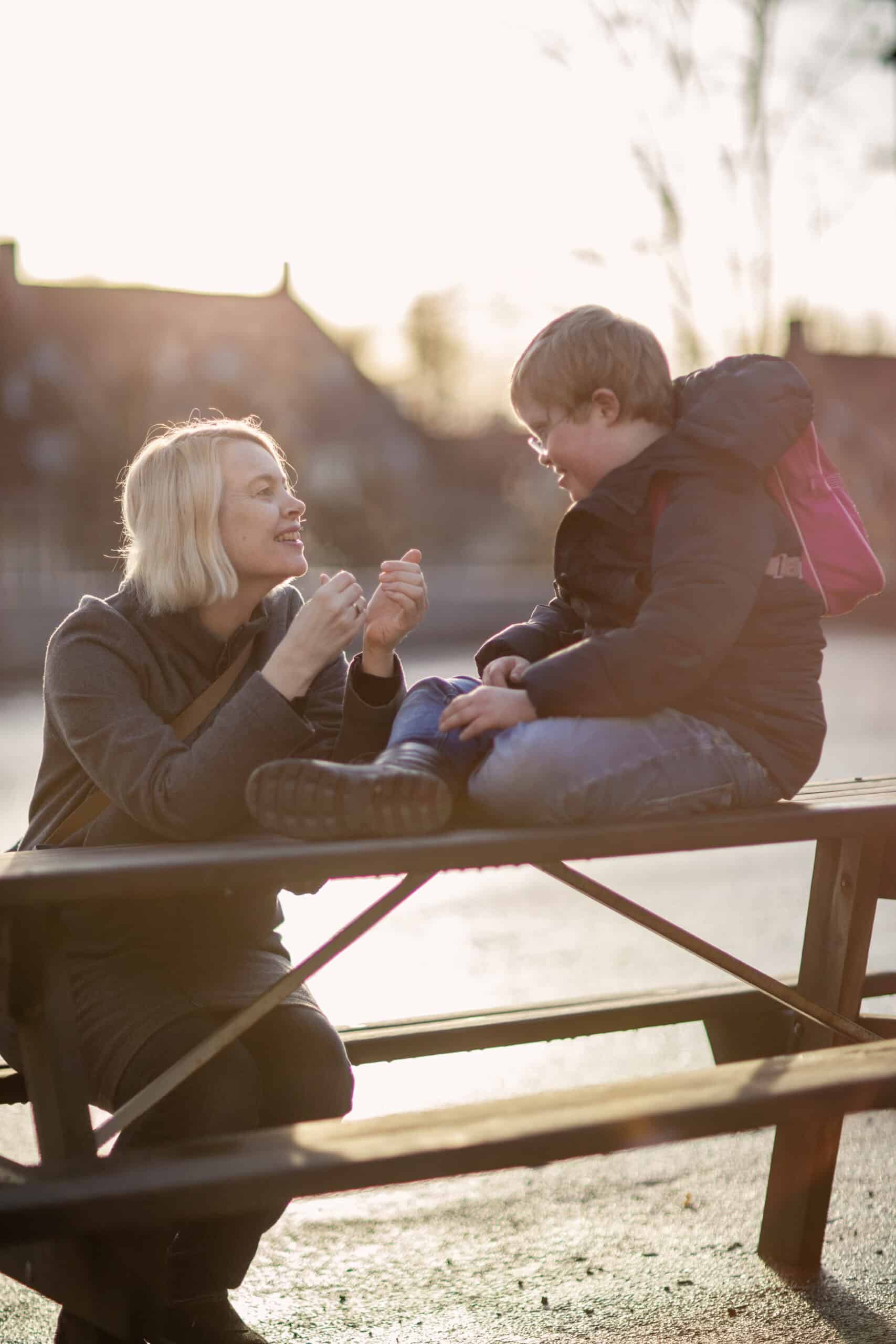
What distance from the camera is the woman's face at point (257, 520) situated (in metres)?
3.17

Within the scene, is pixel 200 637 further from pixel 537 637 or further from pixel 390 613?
pixel 537 637

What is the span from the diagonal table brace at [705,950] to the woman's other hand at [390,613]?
59 centimetres

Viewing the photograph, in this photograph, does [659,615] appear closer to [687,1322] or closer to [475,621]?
[687,1322]

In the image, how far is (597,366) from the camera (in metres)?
2.88

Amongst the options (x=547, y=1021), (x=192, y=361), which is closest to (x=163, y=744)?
(x=547, y=1021)

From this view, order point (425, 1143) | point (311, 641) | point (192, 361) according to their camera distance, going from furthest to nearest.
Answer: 1. point (192, 361)
2. point (311, 641)
3. point (425, 1143)

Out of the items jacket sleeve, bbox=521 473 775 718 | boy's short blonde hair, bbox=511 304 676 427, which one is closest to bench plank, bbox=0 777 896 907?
jacket sleeve, bbox=521 473 775 718

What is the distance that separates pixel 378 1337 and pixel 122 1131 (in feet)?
2.47

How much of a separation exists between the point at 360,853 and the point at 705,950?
0.87 meters

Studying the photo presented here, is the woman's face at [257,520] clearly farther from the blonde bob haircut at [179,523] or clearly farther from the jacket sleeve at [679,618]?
the jacket sleeve at [679,618]

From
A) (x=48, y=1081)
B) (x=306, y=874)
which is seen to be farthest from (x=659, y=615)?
(x=48, y=1081)

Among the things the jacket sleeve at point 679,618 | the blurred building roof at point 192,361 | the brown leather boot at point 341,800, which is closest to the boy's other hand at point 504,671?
the jacket sleeve at point 679,618

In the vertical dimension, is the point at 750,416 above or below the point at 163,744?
above

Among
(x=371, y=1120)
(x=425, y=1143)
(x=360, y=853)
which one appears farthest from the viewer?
(x=360, y=853)
